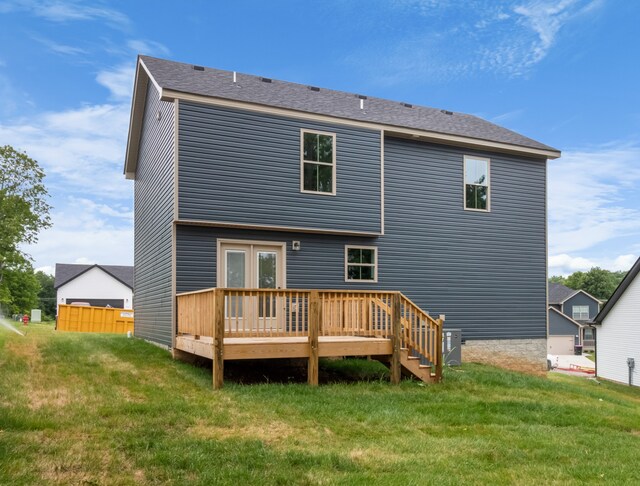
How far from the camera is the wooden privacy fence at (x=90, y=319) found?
90.5ft

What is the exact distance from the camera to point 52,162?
3025cm

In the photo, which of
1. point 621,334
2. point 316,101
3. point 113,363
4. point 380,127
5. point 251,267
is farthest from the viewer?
point 621,334

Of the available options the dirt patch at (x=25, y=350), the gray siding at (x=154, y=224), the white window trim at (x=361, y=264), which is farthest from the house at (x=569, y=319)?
the dirt patch at (x=25, y=350)

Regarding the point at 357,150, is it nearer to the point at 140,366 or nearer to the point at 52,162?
the point at 140,366

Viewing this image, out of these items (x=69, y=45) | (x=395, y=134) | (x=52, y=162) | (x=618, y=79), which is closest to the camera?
(x=395, y=134)

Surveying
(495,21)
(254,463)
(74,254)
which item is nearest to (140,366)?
(254,463)

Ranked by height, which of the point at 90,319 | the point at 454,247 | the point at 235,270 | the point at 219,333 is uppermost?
the point at 454,247

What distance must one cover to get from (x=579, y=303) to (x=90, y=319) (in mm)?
44770

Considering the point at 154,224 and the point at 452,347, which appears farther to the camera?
the point at 154,224

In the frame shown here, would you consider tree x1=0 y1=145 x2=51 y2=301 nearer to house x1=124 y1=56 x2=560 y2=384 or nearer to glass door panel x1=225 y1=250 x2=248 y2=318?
house x1=124 y1=56 x2=560 y2=384

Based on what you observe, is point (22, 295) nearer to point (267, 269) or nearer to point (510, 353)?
point (267, 269)

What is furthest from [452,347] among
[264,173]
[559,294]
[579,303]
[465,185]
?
[579,303]

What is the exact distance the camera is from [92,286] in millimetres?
47062

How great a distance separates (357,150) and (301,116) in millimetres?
1621
